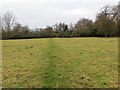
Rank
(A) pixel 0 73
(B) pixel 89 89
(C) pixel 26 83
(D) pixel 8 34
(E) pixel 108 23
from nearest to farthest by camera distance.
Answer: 1. (B) pixel 89 89
2. (C) pixel 26 83
3. (A) pixel 0 73
4. (E) pixel 108 23
5. (D) pixel 8 34

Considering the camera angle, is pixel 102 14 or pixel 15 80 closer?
pixel 15 80

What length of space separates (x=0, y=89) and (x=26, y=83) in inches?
27.0

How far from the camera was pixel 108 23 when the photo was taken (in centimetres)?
4244

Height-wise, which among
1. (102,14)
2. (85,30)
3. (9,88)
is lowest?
(9,88)

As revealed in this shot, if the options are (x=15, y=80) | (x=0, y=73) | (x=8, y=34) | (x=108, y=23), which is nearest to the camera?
(x=15, y=80)

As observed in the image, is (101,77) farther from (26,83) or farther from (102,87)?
(26,83)

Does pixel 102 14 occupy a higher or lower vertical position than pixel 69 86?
higher

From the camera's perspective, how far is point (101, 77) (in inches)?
168

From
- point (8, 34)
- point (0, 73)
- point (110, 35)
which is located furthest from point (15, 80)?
point (8, 34)

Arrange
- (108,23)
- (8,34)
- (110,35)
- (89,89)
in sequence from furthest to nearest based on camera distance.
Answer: (8,34), (110,35), (108,23), (89,89)

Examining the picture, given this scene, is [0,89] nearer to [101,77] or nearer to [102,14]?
[101,77]

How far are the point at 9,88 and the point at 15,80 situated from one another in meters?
0.61

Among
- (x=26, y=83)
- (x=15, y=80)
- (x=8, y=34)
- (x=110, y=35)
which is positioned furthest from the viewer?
(x=8, y=34)

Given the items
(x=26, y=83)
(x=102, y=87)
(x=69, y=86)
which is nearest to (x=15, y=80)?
(x=26, y=83)
